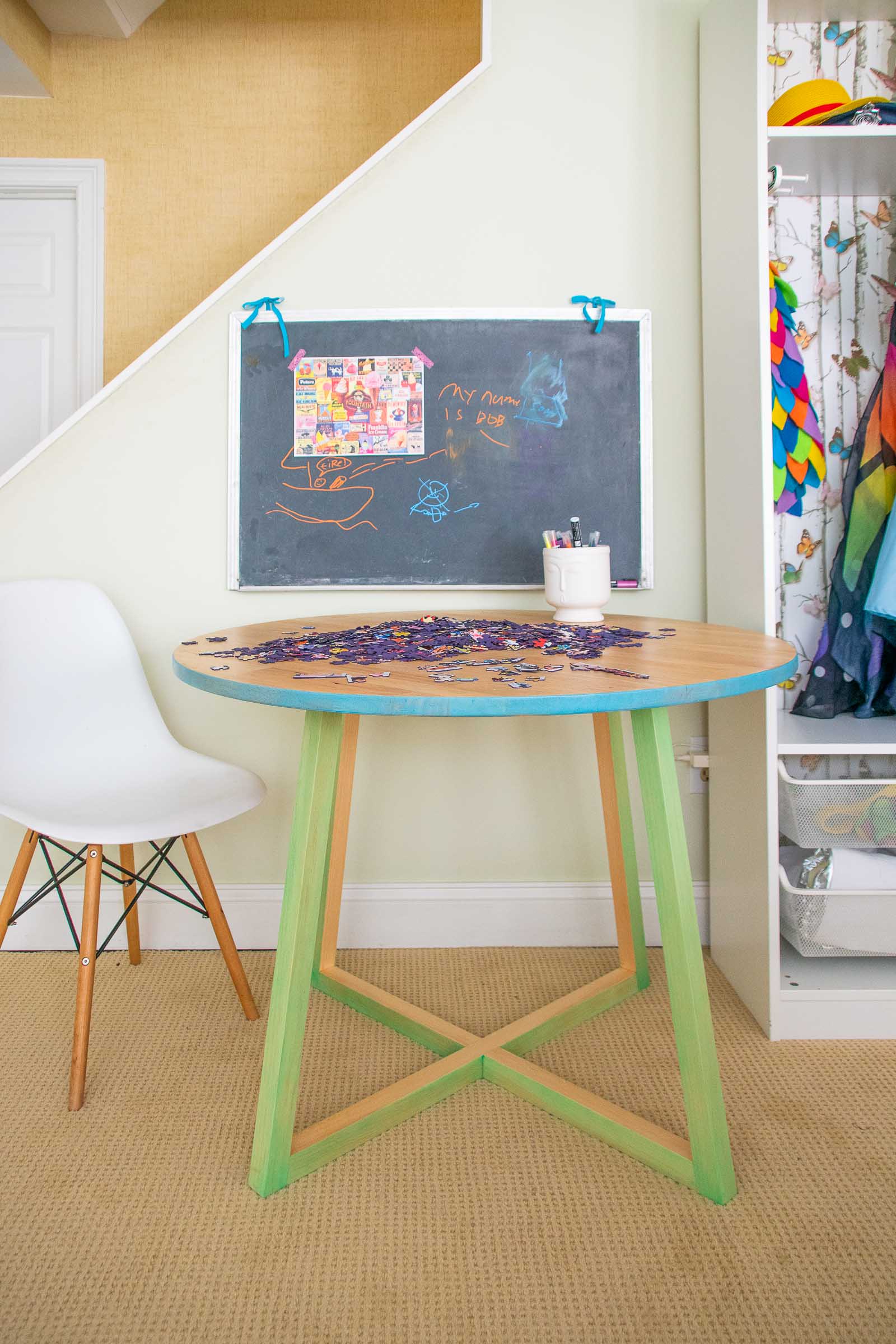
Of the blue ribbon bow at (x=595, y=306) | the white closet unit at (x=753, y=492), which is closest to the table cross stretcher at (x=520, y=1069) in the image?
the white closet unit at (x=753, y=492)

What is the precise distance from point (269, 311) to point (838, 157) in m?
1.22

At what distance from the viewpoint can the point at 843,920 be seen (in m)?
1.71

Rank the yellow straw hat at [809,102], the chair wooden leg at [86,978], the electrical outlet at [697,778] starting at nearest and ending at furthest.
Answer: the chair wooden leg at [86,978] < the yellow straw hat at [809,102] < the electrical outlet at [697,778]

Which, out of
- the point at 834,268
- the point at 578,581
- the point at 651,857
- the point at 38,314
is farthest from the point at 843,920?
the point at 38,314

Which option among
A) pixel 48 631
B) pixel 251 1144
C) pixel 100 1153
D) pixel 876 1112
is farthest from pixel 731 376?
pixel 100 1153

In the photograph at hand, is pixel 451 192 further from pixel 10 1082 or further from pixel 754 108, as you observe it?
pixel 10 1082

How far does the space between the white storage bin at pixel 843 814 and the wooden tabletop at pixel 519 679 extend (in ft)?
1.23

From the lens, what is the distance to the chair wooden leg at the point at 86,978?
1490 millimetres

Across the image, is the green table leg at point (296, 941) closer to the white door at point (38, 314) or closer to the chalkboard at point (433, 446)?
the chalkboard at point (433, 446)

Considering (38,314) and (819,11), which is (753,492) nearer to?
(819,11)

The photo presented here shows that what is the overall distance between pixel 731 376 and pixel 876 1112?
1.37 metres

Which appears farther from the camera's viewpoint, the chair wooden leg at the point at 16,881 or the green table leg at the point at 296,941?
the chair wooden leg at the point at 16,881

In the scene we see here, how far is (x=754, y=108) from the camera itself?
1.65 meters

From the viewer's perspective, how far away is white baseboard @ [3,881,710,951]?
2115 millimetres
